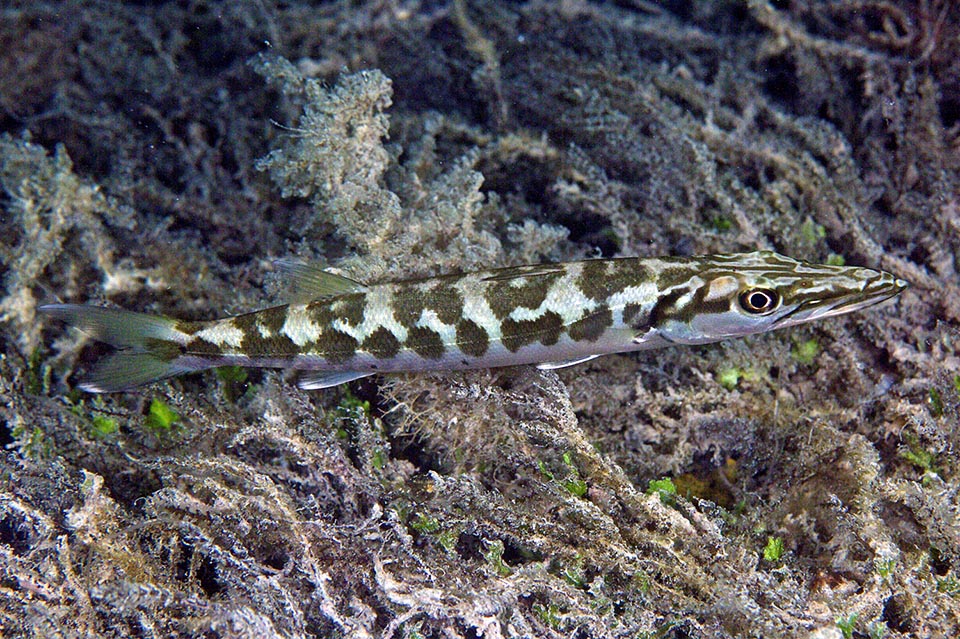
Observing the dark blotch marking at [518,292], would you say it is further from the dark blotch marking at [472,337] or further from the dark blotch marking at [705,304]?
the dark blotch marking at [705,304]

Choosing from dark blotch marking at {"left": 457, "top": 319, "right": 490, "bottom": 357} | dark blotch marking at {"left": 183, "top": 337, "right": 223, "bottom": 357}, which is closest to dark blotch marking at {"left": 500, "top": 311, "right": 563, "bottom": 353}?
dark blotch marking at {"left": 457, "top": 319, "right": 490, "bottom": 357}

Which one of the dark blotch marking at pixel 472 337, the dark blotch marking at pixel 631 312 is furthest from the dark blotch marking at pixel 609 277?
the dark blotch marking at pixel 472 337

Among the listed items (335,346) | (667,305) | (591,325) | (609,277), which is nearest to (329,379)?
(335,346)

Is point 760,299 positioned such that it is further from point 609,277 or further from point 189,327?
point 189,327

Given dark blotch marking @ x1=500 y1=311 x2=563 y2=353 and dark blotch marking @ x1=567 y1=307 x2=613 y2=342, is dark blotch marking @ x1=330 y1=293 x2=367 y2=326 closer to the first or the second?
dark blotch marking @ x1=500 y1=311 x2=563 y2=353

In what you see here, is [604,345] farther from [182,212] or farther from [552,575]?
[182,212]

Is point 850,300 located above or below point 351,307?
above
